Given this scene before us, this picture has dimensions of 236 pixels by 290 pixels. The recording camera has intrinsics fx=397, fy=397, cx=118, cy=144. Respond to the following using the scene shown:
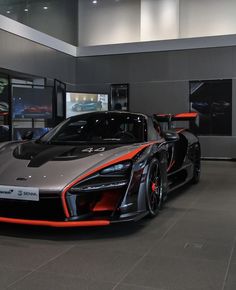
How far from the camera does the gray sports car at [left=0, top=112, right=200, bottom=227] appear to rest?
3.13 metres

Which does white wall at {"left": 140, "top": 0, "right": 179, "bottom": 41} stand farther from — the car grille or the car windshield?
the car grille

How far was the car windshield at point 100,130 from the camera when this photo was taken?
13.8 ft

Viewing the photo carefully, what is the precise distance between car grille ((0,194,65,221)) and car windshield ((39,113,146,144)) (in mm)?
1110

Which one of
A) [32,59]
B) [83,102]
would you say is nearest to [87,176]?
[32,59]

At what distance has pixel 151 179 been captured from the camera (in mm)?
3838

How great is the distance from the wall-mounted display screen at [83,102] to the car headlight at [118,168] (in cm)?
728

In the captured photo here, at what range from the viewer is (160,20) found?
12484 mm

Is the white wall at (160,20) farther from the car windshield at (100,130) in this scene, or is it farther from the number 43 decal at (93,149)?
the number 43 decal at (93,149)

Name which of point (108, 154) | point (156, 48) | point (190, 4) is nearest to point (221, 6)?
point (190, 4)

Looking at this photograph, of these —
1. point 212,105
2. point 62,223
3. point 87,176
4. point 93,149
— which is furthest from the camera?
point 212,105

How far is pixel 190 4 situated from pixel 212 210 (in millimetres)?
10061

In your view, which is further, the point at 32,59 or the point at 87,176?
the point at 32,59

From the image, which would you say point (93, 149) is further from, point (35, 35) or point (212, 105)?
point (212, 105)

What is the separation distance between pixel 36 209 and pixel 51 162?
0.49 m
